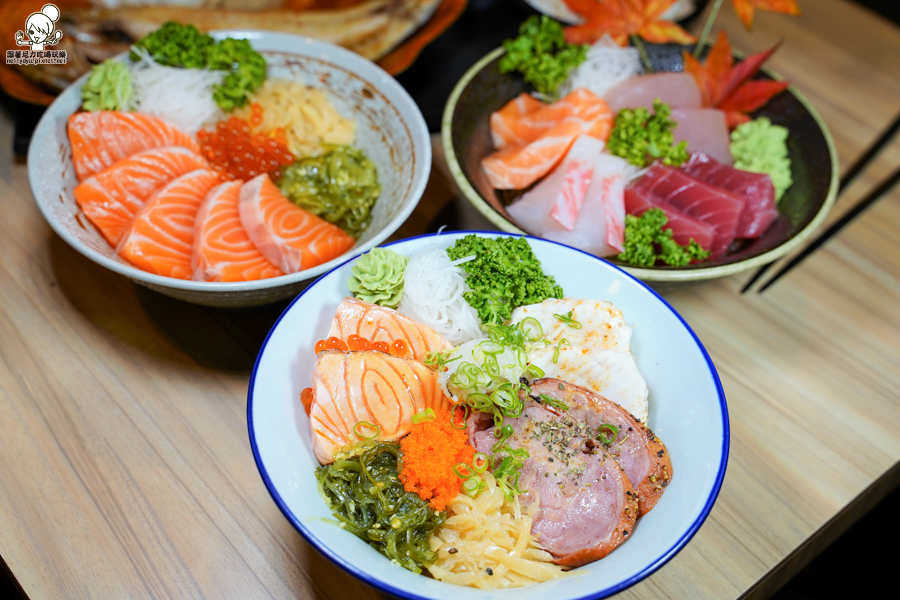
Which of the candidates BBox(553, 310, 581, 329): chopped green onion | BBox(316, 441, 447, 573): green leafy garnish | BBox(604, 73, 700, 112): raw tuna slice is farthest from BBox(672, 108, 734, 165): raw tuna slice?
BBox(316, 441, 447, 573): green leafy garnish

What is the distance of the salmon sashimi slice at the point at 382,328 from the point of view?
1.36 metres

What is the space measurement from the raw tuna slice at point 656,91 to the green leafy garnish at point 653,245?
0.55 m

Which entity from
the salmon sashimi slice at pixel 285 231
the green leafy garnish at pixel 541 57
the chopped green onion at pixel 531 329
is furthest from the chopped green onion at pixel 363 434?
the green leafy garnish at pixel 541 57

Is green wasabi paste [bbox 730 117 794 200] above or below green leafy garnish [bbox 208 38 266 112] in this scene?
above

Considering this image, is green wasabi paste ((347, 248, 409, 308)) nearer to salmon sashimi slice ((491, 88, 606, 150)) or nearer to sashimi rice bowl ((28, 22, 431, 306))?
sashimi rice bowl ((28, 22, 431, 306))

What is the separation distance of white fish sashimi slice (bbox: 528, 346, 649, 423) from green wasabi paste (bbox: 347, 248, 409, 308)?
1.23 ft

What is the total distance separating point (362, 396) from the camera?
4.15ft

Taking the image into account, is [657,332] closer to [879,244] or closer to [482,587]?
[482,587]

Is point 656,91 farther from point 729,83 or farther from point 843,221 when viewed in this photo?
point 843,221

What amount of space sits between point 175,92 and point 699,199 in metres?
1.88

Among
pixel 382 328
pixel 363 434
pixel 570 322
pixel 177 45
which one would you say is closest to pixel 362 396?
pixel 363 434

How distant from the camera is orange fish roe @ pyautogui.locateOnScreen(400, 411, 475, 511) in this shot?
120 cm

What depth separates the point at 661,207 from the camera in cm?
201

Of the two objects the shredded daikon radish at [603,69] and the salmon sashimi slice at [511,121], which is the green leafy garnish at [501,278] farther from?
the shredded daikon radish at [603,69]
